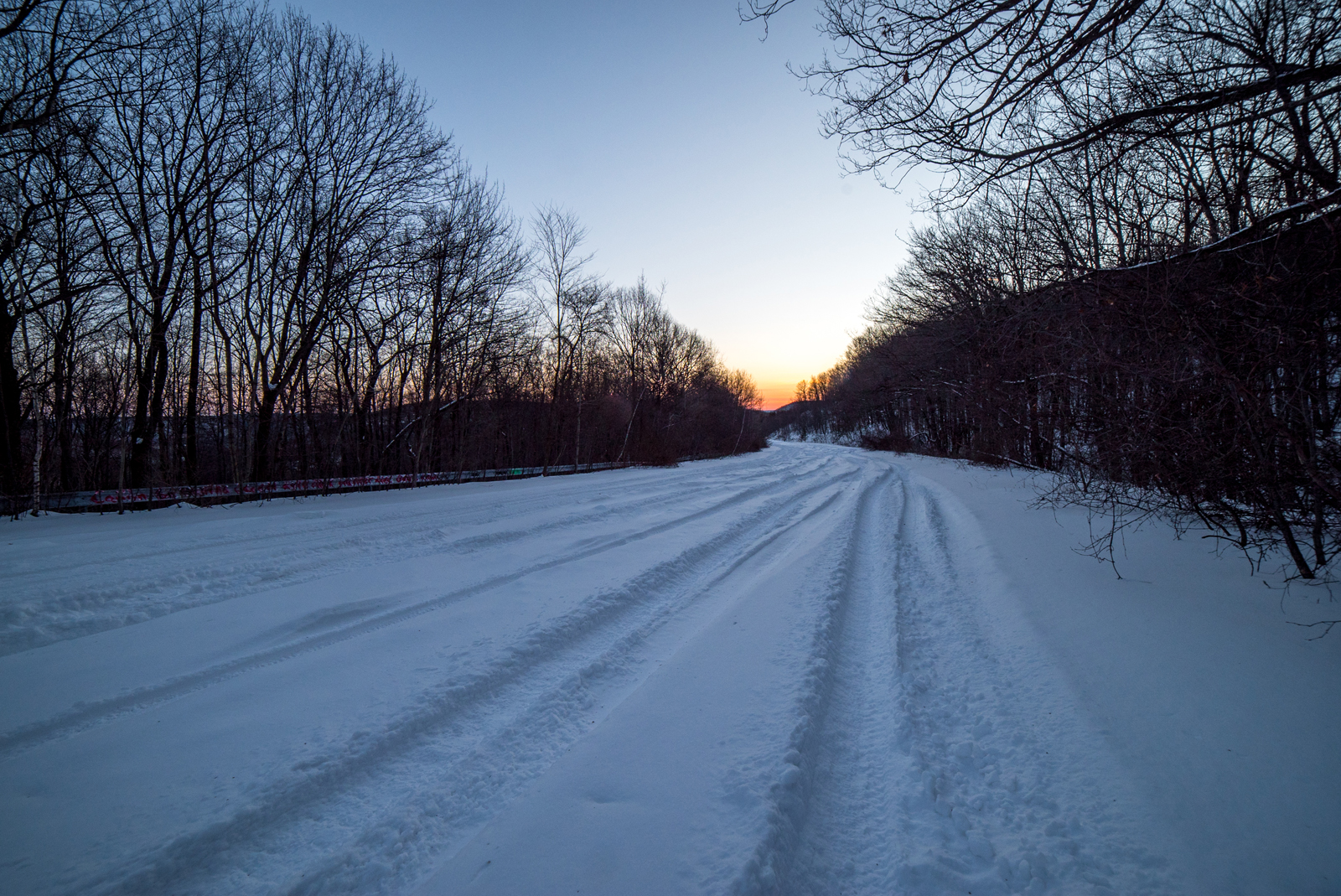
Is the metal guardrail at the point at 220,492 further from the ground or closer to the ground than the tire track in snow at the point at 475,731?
further from the ground

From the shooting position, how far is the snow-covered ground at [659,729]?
6.66 feet

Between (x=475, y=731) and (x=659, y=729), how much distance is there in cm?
100

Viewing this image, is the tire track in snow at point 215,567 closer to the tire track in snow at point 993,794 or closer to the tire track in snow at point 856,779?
the tire track in snow at point 856,779

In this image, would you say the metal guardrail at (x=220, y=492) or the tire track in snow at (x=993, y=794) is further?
the metal guardrail at (x=220, y=492)

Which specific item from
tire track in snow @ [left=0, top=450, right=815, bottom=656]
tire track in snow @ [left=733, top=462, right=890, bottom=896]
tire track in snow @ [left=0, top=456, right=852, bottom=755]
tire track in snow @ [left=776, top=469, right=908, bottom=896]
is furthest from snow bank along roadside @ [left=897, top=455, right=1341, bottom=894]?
tire track in snow @ [left=0, top=450, right=815, bottom=656]

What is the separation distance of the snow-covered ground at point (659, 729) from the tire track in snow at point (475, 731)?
2cm

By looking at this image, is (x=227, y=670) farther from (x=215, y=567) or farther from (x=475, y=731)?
(x=215, y=567)

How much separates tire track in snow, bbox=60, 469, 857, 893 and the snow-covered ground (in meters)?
0.02

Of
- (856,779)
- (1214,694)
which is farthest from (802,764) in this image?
(1214,694)

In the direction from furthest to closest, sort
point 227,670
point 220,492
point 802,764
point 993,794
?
point 220,492 < point 227,670 < point 802,764 < point 993,794

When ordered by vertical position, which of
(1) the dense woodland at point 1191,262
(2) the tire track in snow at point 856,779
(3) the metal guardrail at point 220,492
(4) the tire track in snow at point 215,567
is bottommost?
(2) the tire track in snow at point 856,779

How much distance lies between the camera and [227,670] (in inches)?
137

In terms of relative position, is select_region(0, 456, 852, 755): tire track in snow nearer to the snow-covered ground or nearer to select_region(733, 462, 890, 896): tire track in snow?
the snow-covered ground

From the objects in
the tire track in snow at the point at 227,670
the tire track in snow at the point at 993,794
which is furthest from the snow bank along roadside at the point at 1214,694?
the tire track in snow at the point at 227,670
